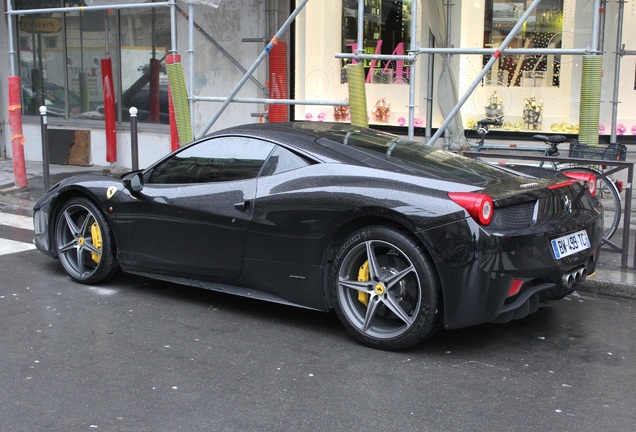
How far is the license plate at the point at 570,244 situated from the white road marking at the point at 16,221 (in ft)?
21.2

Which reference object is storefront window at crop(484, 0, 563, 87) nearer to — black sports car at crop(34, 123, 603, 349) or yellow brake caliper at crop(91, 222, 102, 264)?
black sports car at crop(34, 123, 603, 349)

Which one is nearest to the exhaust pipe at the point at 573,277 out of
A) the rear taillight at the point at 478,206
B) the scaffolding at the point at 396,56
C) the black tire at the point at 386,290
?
the rear taillight at the point at 478,206

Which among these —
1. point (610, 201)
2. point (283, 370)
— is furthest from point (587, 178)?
point (283, 370)

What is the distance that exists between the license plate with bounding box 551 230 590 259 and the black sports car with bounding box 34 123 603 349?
0.04ft

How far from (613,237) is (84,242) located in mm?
5086

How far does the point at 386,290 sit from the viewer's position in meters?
5.04

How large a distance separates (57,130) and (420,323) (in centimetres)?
1092

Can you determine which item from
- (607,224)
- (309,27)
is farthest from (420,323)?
(309,27)

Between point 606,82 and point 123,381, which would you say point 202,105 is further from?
point 123,381

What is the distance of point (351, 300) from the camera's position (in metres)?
5.23

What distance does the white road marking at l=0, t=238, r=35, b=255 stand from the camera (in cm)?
811

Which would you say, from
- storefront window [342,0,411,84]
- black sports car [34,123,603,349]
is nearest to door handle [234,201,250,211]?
black sports car [34,123,603,349]

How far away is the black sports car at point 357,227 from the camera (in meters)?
4.80

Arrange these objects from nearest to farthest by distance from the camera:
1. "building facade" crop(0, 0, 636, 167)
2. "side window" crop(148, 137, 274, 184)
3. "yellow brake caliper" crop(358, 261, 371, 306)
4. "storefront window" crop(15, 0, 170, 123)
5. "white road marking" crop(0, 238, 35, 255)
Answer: "yellow brake caliper" crop(358, 261, 371, 306), "side window" crop(148, 137, 274, 184), "white road marking" crop(0, 238, 35, 255), "building facade" crop(0, 0, 636, 167), "storefront window" crop(15, 0, 170, 123)
